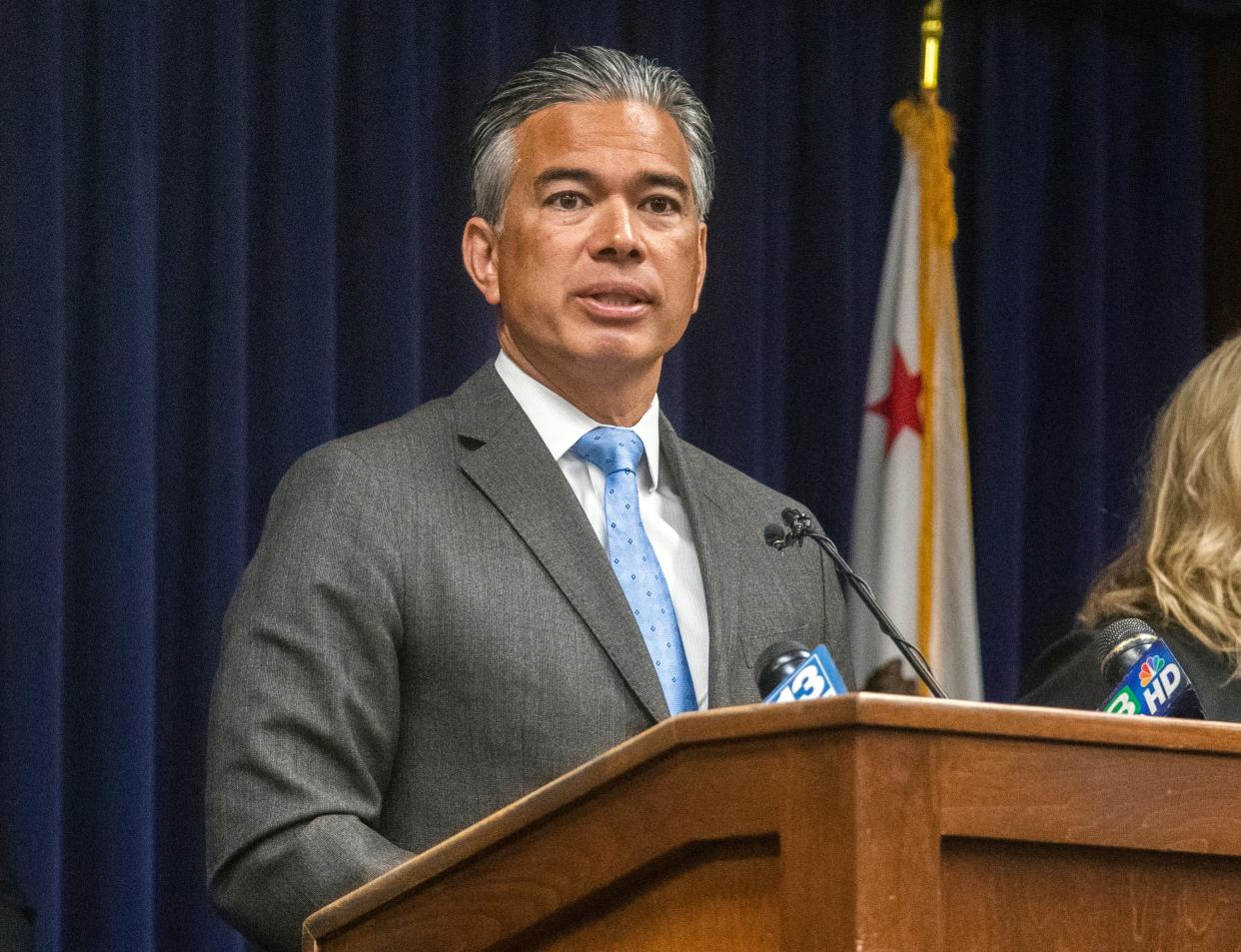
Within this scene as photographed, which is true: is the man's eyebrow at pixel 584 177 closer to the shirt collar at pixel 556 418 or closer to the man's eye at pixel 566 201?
the man's eye at pixel 566 201

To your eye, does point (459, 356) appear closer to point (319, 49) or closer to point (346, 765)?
point (319, 49)

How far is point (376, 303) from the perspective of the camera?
12.0 feet

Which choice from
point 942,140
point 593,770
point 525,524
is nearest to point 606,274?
point 525,524

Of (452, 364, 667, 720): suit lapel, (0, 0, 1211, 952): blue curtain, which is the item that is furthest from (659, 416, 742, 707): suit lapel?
(0, 0, 1211, 952): blue curtain

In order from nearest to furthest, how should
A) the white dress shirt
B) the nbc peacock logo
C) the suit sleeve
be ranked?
the nbc peacock logo → the suit sleeve → the white dress shirt

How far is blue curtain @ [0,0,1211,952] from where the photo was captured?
325 centimetres

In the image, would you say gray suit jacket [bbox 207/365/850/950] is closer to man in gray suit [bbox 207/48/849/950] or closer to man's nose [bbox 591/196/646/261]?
man in gray suit [bbox 207/48/849/950]

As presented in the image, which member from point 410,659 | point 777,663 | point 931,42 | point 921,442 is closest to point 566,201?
point 410,659

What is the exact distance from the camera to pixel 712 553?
235cm

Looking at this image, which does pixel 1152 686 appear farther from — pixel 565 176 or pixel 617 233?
pixel 565 176

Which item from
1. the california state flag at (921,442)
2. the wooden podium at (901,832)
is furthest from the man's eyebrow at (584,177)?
the california state flag at (921,442)

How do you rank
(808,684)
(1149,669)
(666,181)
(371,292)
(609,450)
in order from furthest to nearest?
(371,292), (666,181), (609,450), (1149,669), (808,684)

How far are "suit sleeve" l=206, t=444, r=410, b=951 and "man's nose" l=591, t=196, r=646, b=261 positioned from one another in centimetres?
45

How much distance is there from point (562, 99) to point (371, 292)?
124cm
